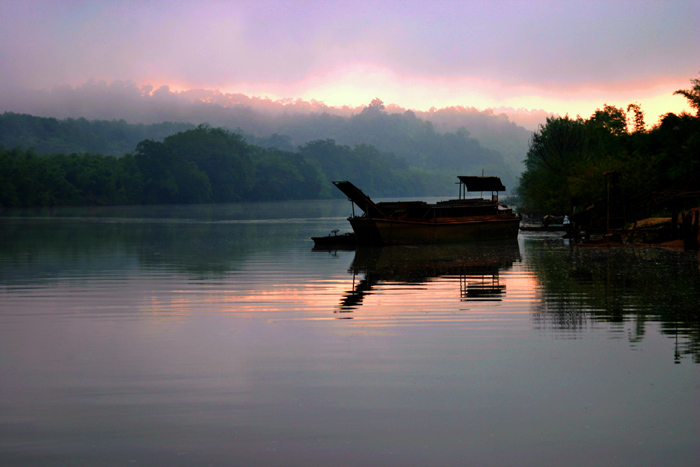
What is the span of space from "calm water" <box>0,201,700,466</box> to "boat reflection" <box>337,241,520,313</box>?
12.3 inches

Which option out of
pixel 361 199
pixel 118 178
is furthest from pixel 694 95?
pixel 118 178

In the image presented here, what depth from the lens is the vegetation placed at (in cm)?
5440

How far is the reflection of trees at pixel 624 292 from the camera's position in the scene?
51.7ft

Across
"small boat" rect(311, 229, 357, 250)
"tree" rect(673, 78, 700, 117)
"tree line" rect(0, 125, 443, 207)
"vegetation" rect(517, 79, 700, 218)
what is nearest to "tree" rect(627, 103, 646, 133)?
"vegetation" rect(517, 79, 700, 218)

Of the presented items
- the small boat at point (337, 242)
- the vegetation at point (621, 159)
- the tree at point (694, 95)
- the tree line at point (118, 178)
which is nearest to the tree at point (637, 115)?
the vegetation at point (621, 159)

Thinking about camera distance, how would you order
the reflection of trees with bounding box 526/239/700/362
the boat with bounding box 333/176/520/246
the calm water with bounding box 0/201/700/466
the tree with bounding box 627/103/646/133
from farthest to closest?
the tree with bounding box 627/103/646/133 → the boat with bounding box 333/176/520/246 → the reflection of trees with bounding box 526/239/700/362 → the calm water with bounding box 0/201/700/466

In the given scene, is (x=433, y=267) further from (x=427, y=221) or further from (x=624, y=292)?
(x=427, y=221)

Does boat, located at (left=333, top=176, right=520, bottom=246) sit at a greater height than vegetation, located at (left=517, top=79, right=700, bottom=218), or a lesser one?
lesser

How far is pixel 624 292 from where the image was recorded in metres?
20.9

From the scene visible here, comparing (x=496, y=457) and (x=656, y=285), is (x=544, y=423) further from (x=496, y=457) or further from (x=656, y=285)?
(x=656, y=285)

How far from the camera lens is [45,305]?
63.8 ft

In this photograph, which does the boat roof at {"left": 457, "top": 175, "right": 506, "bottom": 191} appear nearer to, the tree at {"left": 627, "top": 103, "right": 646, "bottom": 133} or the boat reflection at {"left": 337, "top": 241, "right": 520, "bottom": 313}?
the boat reflection at {"left": 337, "top": 241, "right": 520, "bottom": 313}

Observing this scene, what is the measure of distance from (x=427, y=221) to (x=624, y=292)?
23.7 meters

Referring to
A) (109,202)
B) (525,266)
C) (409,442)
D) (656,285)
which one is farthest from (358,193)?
(109,202)
